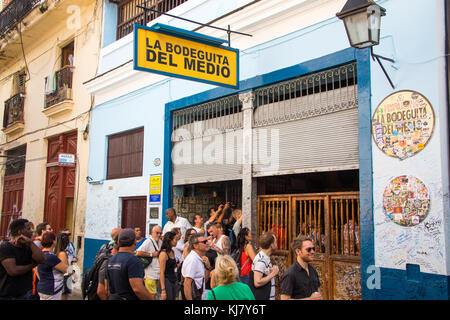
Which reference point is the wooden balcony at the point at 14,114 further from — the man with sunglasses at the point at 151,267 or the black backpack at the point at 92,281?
the black backpack at the point at 92,281

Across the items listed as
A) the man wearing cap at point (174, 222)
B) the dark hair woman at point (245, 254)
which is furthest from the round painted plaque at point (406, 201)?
the man wearing cap at point (174, 222)

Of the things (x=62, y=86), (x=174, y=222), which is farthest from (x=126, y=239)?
(x=62, y=86)

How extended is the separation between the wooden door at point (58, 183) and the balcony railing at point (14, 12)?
4833mm

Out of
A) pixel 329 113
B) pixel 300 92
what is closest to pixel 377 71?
pixel 329 113

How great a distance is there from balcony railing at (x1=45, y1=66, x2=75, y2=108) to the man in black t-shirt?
9.98 metres

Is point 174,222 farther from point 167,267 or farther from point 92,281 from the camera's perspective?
point 92,281

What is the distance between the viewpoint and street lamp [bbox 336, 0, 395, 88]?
19.7ft

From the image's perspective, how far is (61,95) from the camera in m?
15.0

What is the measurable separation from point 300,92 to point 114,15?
780cm

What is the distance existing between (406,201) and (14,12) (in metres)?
16.8

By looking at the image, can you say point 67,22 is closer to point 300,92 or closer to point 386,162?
point 300,92

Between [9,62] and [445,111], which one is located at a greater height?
[9,62]

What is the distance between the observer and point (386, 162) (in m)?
6.62


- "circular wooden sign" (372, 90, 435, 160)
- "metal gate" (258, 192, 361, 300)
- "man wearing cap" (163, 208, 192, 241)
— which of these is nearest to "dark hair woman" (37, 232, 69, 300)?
"man wearing cap" (163, 208, 192, 241)
